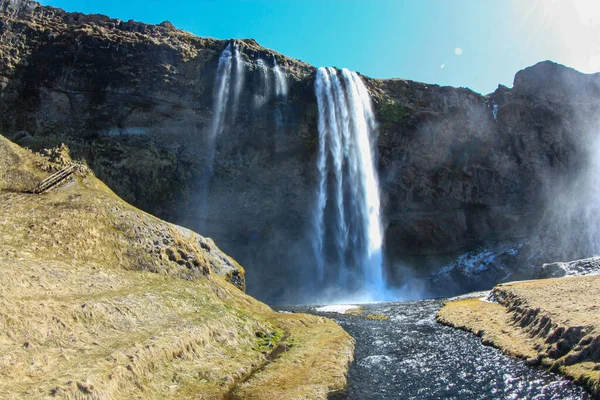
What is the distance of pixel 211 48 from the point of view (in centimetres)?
5862

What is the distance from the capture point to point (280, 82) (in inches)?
2340

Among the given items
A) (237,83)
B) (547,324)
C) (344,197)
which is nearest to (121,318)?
(547,324)

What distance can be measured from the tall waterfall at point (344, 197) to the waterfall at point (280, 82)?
4746 millimetres

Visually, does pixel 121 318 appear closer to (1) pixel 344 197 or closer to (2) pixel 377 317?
(2) pixel 377 317

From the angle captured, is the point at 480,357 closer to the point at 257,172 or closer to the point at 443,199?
the point at 257,172

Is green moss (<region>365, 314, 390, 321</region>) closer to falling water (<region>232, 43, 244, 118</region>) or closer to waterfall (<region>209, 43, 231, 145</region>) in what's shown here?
waterfall (<region>209, 43, 231, 145</region>)

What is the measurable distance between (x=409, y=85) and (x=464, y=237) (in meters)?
26.3

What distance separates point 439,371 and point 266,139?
45022 mm

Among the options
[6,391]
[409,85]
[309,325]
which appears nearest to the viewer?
[6,391]

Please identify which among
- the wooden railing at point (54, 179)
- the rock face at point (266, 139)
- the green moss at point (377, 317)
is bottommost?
the green moss at point (377, 317)

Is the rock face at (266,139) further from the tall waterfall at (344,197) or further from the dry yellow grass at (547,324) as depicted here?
the dry yellow grass at (547,324)

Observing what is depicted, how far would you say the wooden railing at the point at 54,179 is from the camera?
2667 cm

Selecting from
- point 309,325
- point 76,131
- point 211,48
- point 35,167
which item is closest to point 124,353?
point 309,325

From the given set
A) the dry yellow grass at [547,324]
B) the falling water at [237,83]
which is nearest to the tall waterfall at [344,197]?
the falling water at [237,83]
